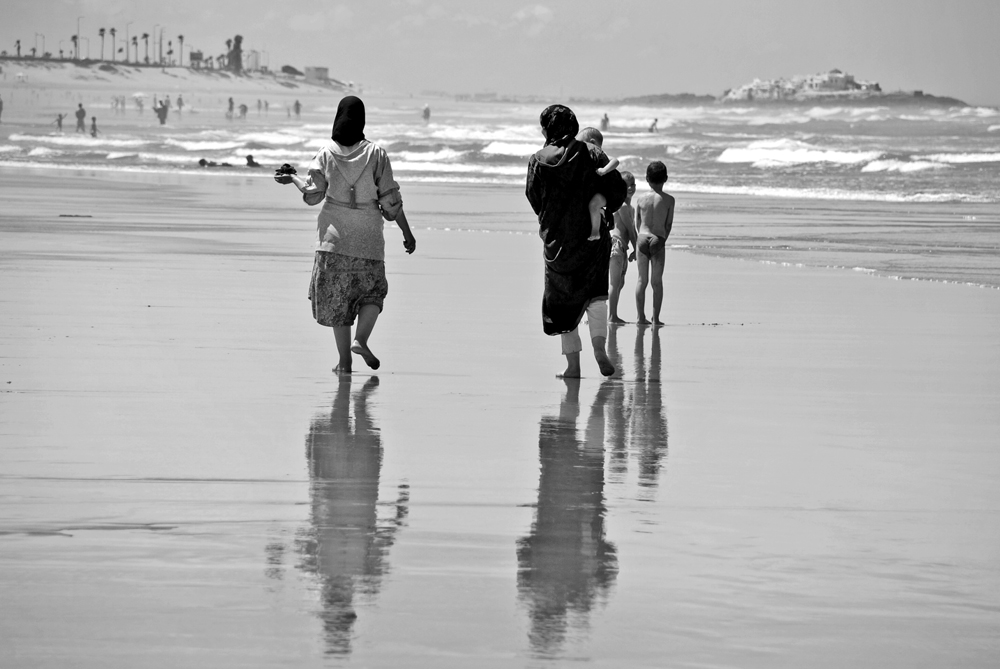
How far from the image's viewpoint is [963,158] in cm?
4288

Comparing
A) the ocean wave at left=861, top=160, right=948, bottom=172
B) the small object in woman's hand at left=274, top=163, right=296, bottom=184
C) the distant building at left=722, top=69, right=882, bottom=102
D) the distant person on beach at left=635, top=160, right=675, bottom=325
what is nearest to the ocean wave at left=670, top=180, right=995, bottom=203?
the ocean wave at left=861, top=160, right=948, bottom=172

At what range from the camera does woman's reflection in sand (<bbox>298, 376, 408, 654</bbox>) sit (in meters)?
3.77

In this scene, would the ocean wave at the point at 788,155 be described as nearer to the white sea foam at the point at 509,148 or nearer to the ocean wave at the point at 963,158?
the ocean wave at the point at 963,158

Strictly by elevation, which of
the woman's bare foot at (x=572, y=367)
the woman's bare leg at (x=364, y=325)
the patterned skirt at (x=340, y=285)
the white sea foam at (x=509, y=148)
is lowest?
the woman's bare foot at (x=572, y=367)

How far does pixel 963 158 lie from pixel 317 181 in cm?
3861

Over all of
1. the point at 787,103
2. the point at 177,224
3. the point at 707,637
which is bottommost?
the point at 707,637

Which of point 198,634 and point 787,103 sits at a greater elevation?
point 787,103

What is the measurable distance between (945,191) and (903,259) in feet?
50.8

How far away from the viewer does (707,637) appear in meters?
3.54

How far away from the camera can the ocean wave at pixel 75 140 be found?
5050cm

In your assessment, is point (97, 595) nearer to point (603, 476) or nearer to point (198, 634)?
point (198, 634)

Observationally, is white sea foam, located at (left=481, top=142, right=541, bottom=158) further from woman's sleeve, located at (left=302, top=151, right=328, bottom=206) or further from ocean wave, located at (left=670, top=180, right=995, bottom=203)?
woman's sleeve, located at (left=302, top=151, right=328, bottom=206)

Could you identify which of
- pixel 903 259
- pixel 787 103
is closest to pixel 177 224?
pixel 903 259

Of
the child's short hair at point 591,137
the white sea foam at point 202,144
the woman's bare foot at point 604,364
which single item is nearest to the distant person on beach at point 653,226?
the child's short hair at point 591,137
